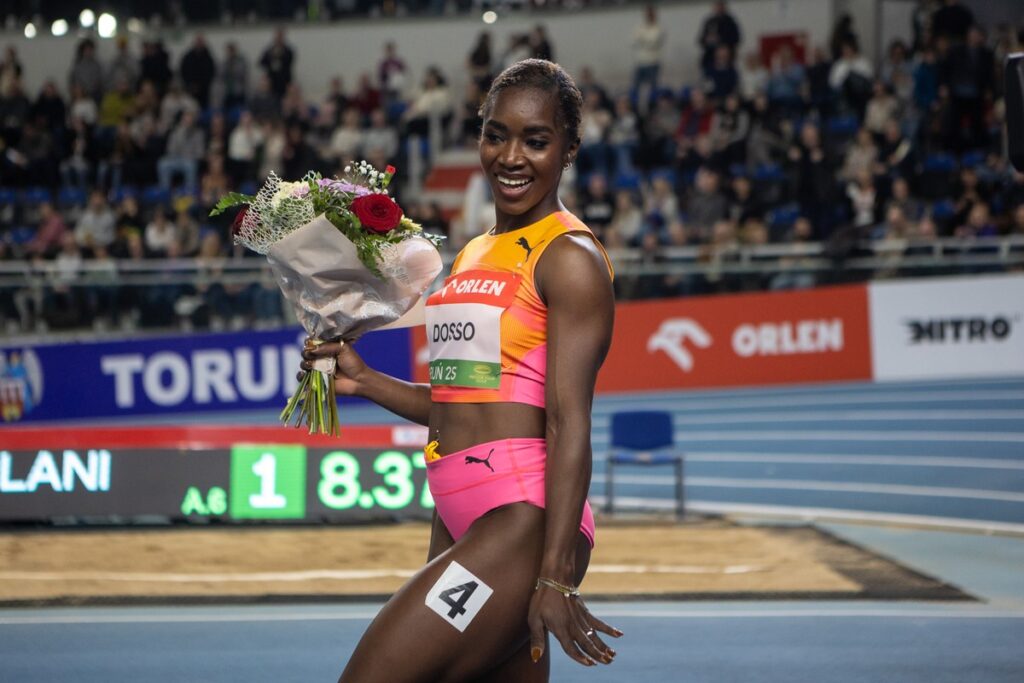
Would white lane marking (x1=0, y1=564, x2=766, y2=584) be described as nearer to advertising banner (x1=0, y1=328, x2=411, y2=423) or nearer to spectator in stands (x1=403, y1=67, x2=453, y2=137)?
advertising banner (x1=0, y1=328, x2=411, y2=423)

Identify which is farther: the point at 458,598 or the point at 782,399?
the point at 782,399

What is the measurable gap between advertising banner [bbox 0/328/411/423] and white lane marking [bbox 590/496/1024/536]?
4.84 metres

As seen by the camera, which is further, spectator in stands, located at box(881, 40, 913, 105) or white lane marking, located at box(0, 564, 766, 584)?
spectator in stands, located at box(881, 40, 913, 105)

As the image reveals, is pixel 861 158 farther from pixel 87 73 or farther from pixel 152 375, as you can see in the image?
pixel 87 73

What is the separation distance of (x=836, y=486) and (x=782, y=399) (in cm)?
376

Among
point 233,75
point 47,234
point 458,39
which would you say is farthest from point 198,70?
point 47,234

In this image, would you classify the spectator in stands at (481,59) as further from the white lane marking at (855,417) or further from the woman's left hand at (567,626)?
the woman's left hand at (567,626)

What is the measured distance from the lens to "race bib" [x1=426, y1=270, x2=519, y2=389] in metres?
3.19

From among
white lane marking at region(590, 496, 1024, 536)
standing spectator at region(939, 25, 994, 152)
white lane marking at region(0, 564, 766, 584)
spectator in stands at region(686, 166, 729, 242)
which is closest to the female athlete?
white lane marking at region(0, 564, 766, 584)

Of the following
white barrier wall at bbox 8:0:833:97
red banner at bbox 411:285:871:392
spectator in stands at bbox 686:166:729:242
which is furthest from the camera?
white barrier wall at bbox 8:0:833:97

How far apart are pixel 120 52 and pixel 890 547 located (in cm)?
1639

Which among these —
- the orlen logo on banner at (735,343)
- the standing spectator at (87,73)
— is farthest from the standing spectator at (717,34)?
the standing spectator at (87,73)

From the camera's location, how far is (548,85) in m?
3.19

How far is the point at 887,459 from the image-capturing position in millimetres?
12234
